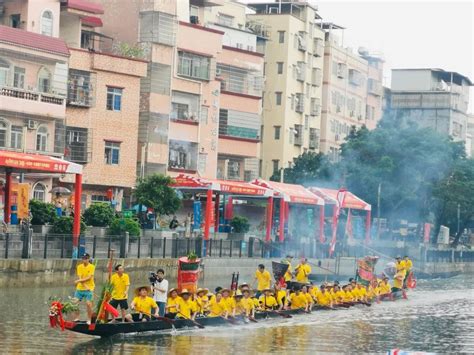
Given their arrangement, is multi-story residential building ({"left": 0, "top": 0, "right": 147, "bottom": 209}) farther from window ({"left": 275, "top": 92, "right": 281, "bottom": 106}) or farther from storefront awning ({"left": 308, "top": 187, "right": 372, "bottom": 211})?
window ({"left": 275, "top": 92, "right": 281, "bottom": 106})

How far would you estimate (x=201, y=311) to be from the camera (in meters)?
39.2

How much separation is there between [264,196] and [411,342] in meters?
30.0

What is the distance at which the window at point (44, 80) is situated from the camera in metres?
63.0

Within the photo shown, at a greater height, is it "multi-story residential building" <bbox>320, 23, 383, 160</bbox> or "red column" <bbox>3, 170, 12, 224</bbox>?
"multi-story residential building" <bbox>320, 23, 383, 160</bbox>

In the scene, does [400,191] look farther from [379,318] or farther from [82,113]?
[379,318]

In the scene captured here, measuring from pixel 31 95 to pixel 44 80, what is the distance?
181cm

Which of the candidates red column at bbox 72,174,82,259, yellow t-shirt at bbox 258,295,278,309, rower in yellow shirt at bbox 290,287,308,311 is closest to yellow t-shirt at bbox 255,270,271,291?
rower in yellow shirt at bbox 290,287,308,311

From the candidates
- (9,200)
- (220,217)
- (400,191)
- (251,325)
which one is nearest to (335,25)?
(400,191)

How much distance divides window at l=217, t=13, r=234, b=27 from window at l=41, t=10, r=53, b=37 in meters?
27.2

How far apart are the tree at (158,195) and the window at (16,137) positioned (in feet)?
20.6

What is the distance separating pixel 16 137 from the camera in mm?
62188

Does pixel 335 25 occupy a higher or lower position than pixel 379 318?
higher

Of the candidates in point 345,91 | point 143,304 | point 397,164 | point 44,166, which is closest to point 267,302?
point 143,304

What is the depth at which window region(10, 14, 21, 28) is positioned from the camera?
64.6m
